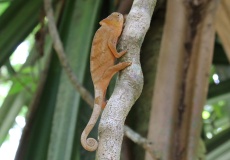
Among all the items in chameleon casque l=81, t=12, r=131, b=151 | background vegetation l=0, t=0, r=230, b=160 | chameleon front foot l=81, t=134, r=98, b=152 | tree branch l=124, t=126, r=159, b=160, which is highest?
background vegetation l=0, t=0, r=230, b=160

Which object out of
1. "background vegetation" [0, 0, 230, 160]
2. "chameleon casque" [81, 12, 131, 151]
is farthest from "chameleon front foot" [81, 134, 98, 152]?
"background vegetation" [0, 0, 230, 160]

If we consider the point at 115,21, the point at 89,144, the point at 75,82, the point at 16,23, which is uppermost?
the point at 16,23

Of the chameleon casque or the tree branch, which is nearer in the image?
the chameleon casque

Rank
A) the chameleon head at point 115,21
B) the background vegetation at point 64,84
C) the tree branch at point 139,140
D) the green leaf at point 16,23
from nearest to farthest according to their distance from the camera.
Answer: the chameleon head at point 115,21 → the tree branch at point 139,140 → the background vegetation at point 64,84 → the green leaf at point 16,23

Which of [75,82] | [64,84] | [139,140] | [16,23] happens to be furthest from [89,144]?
[16,23]

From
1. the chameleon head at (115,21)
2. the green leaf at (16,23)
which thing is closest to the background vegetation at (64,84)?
the green leaf at (16,23)

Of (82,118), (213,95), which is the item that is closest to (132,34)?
(82,118)

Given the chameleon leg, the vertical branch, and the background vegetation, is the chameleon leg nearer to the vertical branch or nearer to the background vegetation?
the vertical branch

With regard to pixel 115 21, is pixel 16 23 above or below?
above

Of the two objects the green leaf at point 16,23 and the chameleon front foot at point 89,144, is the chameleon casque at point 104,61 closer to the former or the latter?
the chameleon front foot at point 89,144

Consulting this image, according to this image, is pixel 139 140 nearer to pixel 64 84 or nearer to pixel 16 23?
pixel 64 84
